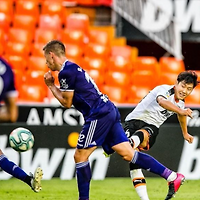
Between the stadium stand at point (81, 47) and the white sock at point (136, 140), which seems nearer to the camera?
the white sock at point (136, 140)

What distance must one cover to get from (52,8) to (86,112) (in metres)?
6.41

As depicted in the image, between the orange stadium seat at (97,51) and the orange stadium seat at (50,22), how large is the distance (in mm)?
786

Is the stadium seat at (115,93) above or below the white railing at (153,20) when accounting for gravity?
below

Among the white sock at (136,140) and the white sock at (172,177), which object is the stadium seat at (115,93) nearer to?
the white sock at (136,140)

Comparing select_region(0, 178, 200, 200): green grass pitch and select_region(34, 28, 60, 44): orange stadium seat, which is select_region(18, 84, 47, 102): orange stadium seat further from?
select_region(0, 178, 200, 200): green grass pitch

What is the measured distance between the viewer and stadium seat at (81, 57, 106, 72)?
1161 cm

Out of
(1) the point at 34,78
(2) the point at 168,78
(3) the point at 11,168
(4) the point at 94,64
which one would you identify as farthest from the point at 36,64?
(3) the point at 11,168

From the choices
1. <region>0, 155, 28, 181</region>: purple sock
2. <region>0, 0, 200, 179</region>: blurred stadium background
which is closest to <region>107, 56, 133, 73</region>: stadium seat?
<region>0, 0, 200, 179</region>: blurred stadium background

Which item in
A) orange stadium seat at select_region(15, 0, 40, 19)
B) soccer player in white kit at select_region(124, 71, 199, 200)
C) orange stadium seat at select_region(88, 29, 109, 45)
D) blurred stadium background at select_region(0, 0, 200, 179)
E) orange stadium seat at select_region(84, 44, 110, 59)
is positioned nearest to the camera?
soccer player in white kit at select_region(124, 71, 199, 200)

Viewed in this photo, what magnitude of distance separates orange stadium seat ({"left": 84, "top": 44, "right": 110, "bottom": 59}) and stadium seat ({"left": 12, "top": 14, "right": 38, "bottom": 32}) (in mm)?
1193

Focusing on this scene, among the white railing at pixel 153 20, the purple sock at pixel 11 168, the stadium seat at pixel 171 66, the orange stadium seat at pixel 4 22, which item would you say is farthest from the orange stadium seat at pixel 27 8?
the purple sock at pixel 11 168

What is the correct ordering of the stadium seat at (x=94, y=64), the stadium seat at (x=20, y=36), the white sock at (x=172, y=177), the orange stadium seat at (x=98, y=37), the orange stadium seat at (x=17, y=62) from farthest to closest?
the orange stadium seat at (x=98, y=37), the stadium seat at (x=20, y=36), the stadium seat at (x=94, y=64), the orange stadium seat at (x=17, y=62), the white sock at (x=172, y=177)

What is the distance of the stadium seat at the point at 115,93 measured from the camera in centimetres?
1089

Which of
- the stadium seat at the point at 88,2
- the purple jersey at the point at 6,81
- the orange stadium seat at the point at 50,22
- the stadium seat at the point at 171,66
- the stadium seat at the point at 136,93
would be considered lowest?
the stadium seat at the point at 136,93
